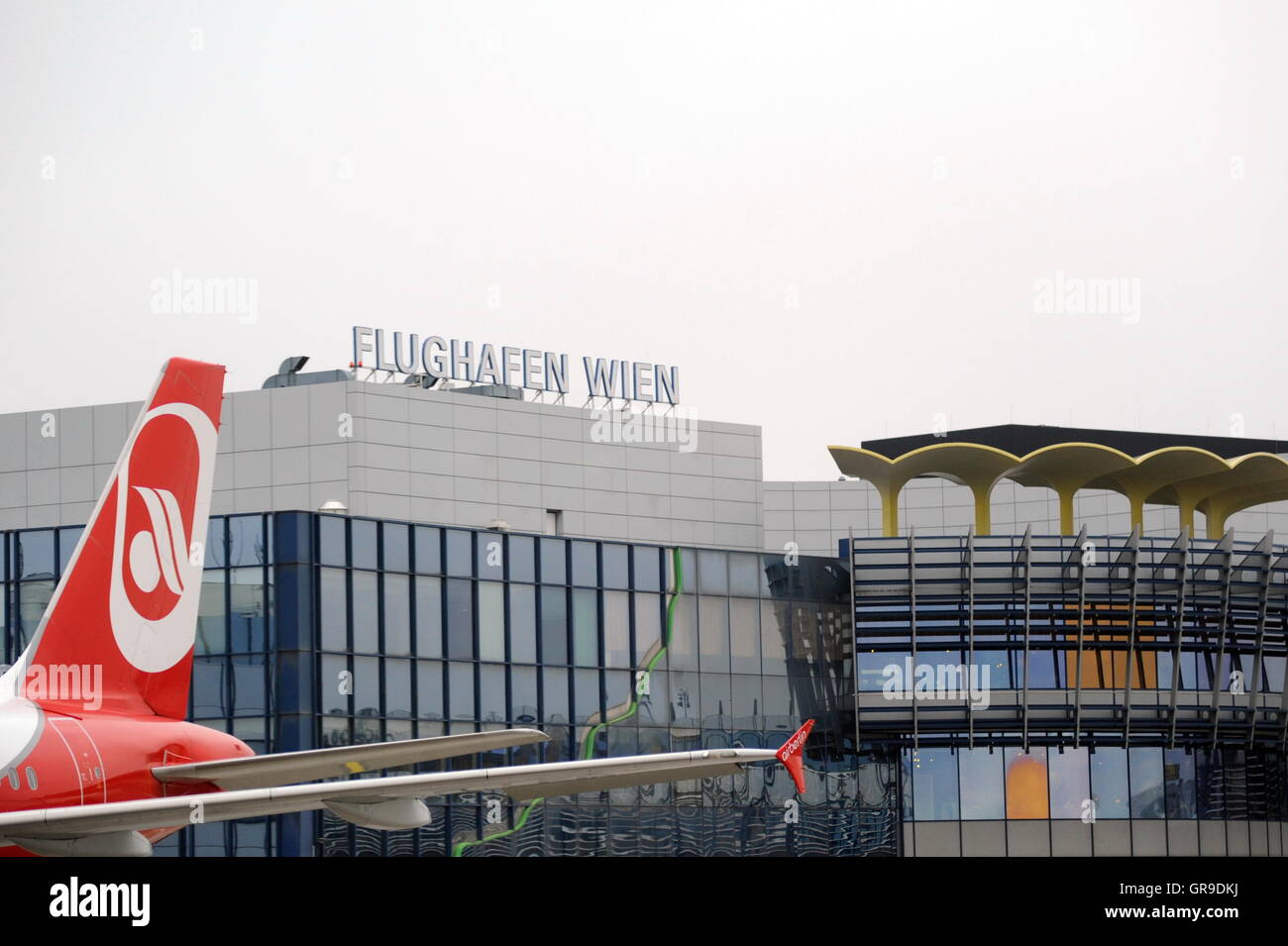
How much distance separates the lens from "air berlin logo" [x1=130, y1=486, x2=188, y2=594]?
2202 centimetres

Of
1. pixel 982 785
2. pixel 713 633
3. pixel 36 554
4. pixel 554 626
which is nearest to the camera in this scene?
pixel 36 554

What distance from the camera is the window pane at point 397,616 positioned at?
5534 centimetres

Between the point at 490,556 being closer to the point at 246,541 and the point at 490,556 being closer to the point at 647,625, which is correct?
the point at 647,625

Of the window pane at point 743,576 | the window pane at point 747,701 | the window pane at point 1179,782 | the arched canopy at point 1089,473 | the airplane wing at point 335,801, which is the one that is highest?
the arched canopy at point 1089,473

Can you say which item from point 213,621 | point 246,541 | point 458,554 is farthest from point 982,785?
point 213,621

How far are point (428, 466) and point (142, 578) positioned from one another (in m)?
48.1

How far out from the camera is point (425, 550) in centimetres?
5688

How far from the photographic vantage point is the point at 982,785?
66375mm

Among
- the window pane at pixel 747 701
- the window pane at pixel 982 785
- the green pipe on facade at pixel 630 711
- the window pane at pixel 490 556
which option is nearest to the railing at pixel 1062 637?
the window pane at pixel 982 785

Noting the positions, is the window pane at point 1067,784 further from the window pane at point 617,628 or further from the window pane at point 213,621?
the window pane at point 213,621

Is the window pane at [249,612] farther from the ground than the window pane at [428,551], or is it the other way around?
the window pane at [428,551]

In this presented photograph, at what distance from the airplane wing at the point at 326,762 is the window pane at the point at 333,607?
3219cm

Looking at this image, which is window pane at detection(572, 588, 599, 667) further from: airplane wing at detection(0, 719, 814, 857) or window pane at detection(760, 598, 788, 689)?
Answer: airplane wing at detection(0, 719, 814, 857)
